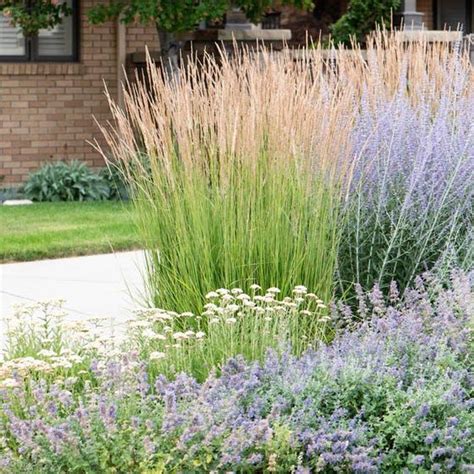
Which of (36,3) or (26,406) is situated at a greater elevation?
(36,3)

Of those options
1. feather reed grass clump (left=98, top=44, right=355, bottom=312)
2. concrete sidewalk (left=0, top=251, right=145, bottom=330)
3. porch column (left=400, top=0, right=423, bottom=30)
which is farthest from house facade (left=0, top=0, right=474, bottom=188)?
feather reed grass clump (left=98, top=44, right=355, bottom=312)

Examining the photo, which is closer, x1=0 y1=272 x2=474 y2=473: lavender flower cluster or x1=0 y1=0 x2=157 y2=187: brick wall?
x1=0 y1=272 x2=474 y2=473: lavender flower cluster

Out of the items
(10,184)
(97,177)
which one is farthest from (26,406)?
(10,184)

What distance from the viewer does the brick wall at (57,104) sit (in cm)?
1558

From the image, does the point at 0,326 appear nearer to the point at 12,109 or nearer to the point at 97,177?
the point at 97,177

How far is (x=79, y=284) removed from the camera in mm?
8836

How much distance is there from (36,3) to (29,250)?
5.53 meters

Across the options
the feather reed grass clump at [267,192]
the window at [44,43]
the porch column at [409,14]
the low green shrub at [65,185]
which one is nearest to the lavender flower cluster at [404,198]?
the feather reed grass clump at [267,192]

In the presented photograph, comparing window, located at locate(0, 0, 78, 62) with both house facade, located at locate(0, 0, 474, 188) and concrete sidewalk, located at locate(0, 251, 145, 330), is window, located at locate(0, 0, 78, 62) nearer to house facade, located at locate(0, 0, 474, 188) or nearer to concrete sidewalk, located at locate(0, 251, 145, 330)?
house facade, located at locate(0, 0, 474, 188)

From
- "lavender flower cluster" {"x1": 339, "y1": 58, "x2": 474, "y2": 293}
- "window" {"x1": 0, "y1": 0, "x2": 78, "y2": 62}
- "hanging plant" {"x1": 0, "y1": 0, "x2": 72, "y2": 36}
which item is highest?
"hanging plant" {"x1": 0, "y1": 0, "x2": 72, "y2": 36}

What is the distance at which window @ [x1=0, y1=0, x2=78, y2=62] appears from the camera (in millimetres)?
15844

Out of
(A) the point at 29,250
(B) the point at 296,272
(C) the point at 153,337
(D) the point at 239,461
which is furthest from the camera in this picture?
(A) the point at 29,250

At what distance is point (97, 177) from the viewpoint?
14438 mm

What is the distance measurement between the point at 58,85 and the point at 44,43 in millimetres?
689
